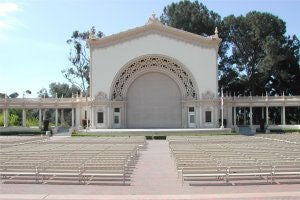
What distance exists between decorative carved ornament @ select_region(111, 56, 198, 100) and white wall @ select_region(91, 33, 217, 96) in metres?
1.08

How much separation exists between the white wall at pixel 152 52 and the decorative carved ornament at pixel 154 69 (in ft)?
3.56

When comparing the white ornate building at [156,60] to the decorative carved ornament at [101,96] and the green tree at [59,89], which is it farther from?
the green tree at [59,89]

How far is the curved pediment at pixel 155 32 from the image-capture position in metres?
55.7

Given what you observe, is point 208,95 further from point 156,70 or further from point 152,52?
point 152,52

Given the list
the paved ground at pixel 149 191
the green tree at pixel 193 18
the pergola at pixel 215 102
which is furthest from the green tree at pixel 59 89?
the paved ground at pixel 149 191

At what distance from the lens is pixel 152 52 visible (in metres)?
56.2

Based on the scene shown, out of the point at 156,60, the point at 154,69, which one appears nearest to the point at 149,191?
the point at 156,60

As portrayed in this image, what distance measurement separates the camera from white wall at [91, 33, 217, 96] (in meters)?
56.2

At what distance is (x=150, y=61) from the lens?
5834cm

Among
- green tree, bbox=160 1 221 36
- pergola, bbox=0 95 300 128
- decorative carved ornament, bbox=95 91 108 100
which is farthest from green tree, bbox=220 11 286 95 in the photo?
decorative carved ornament, bbox=95 91 108 100

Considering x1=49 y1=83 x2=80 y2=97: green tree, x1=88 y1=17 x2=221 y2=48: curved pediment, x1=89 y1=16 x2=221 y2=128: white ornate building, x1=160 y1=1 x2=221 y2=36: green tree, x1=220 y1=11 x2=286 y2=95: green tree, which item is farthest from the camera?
x1=49 y1=83 x2=80 y2=97: green tree

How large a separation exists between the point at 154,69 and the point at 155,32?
18.5 ft

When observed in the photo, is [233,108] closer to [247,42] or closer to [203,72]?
[203,72]

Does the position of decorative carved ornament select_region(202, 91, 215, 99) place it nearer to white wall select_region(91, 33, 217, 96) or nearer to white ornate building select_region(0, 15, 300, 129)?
white ornate building select_region(0, 15, 300, 129)
